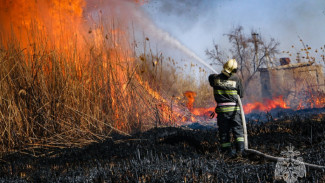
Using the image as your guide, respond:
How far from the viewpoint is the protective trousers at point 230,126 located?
17.4 ft

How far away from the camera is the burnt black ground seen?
12.7 ft

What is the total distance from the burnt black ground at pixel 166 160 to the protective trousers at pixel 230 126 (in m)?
0.27

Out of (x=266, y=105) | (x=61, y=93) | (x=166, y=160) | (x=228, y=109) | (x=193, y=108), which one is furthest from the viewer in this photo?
(x=266, y=105)

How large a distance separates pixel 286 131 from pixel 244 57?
18.3 metres

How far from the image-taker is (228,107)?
17.7ft

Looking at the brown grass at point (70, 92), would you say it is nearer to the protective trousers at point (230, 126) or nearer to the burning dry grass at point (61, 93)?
the burning dry grass at point (61, 93)

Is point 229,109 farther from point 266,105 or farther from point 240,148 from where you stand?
point 266,105

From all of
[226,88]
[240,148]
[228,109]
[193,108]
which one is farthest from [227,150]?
[193,108]

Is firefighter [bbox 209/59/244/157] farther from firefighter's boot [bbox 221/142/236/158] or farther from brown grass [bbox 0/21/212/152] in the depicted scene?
brown grass [bbox 0/21/212/152]

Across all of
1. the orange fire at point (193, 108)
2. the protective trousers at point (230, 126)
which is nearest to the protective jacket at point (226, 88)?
the protective trousers at point (230, 126)

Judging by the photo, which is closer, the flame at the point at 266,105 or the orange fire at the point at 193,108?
the orange fire at the point at 193,108

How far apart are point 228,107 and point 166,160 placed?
130 centimetres

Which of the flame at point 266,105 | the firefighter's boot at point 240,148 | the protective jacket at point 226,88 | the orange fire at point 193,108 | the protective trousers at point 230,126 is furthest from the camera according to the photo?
the flame at point 266,105

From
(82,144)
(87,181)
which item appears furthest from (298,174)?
(82,144)
